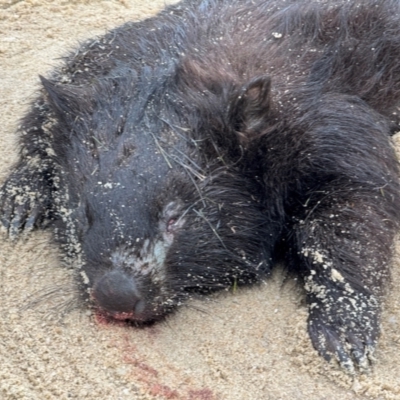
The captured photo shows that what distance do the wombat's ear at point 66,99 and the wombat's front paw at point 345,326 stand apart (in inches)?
58.5

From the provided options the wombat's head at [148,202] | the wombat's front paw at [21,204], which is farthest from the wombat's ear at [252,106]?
the wombat's front paw at [21,204]

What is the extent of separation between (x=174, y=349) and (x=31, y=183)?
143cm

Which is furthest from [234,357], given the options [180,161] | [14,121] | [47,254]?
[14,121]

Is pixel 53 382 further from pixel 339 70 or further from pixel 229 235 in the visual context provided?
pixel 339 70

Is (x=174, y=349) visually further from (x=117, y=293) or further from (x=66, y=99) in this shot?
(x=66, y=99)

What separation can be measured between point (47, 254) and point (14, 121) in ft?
4.94

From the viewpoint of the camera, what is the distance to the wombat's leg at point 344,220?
3715 millimetres

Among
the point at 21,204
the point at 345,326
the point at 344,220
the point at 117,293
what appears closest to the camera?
the point at 117,293

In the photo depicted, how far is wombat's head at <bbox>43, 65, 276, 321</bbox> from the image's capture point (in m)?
3.48

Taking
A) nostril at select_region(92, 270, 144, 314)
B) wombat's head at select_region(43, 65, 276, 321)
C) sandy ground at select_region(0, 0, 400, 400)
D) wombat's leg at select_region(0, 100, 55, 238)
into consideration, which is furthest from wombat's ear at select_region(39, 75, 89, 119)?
nostril at select_region(92, 270, 144, 314)

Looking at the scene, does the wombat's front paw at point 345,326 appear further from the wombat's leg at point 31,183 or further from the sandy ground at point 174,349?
the wombat's leg at point 31,183

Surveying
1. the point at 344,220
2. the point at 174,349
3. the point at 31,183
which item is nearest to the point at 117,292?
the point at 174,349

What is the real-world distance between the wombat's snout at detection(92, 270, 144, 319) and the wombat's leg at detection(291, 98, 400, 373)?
0.86 metres

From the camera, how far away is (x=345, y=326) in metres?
3.66
